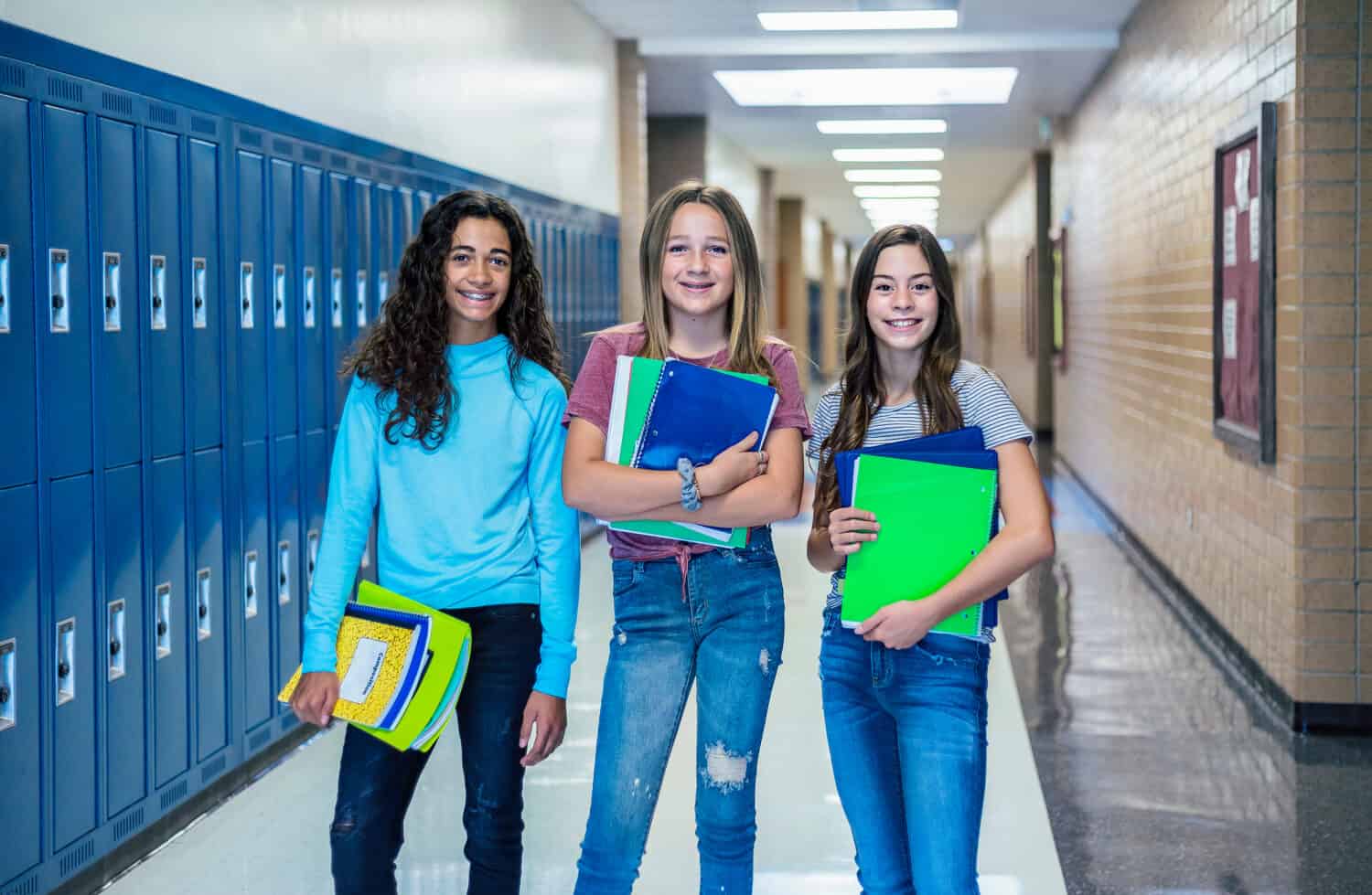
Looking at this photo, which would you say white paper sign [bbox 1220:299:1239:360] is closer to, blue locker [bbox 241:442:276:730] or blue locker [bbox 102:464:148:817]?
blue locker [bbox 241:442:276:730]

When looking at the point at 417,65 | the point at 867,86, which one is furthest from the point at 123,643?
the point at 867,86

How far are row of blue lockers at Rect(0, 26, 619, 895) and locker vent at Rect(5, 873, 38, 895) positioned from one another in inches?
0.5

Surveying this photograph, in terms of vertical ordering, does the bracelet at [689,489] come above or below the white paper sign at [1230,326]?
below

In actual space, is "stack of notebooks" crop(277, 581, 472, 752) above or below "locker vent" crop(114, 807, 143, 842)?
above

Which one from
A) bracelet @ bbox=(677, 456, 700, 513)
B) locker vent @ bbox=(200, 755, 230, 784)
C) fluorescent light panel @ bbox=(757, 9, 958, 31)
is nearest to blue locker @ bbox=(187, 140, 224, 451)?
locker vent @ bbox=(200, 755, 230, 784)

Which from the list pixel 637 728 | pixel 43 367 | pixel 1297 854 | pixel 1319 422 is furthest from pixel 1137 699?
pixel 43 367

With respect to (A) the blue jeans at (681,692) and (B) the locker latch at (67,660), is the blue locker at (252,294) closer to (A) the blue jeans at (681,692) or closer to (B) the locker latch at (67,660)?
(B) the locker latch at (67,660)

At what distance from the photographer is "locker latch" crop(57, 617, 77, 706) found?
3.12 meters

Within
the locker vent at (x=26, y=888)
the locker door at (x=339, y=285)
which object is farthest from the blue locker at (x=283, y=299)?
the locker vent at (x=26, y=888)

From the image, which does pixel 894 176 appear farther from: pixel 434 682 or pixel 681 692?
pixel 434 682

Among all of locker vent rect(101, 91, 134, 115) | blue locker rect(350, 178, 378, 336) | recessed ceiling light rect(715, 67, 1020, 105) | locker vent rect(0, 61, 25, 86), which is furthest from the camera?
recessed ceiling light rect(715, 67, 1020, 105)

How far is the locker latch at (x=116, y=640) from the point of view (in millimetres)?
3334

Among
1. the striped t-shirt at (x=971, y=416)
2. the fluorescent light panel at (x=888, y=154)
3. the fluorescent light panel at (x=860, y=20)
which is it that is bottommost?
the striped t-shirt at (x=971, y=416)

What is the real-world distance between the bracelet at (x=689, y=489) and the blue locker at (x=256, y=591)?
7.38 ft
